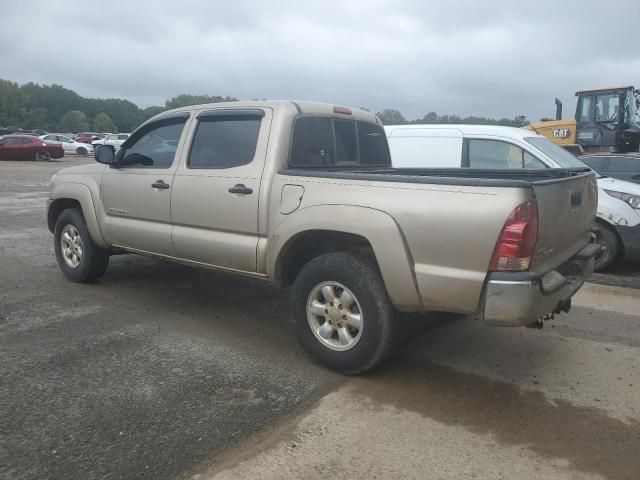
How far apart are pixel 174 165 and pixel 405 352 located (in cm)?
254

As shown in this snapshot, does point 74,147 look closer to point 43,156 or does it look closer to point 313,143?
point 43,156

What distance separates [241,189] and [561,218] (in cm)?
226

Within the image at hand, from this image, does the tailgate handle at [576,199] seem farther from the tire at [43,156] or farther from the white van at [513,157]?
the tire at [43,156]

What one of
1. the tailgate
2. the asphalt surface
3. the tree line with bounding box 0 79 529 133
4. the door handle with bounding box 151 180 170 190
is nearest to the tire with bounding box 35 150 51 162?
the asphalt surface

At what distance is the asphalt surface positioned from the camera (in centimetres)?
279

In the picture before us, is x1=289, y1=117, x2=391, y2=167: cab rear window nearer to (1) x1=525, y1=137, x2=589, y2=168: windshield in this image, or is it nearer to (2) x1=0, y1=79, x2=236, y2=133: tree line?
(1) x1=525, y1=137, x2=589, y2=168: windshield

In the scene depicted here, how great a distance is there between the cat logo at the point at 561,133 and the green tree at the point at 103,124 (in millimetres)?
100167

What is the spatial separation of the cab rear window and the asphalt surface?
1498 mm

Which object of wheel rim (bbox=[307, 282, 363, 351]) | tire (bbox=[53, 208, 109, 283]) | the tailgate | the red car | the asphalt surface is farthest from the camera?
the red car

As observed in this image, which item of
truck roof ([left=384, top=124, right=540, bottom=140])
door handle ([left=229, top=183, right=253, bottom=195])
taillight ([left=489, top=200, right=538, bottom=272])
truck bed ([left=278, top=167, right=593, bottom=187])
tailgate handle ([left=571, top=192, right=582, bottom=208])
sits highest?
truck roof ([left=384, top=124, right=540, bottom=140])

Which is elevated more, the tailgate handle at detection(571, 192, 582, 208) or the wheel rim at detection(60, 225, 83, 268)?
the tailgate handle at detection(571, 192, 582, 208)

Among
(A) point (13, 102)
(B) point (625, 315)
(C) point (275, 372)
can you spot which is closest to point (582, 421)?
(C) point (275, 372)

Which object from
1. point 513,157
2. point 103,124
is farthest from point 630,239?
point 103,124

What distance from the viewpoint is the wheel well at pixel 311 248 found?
3.81m
